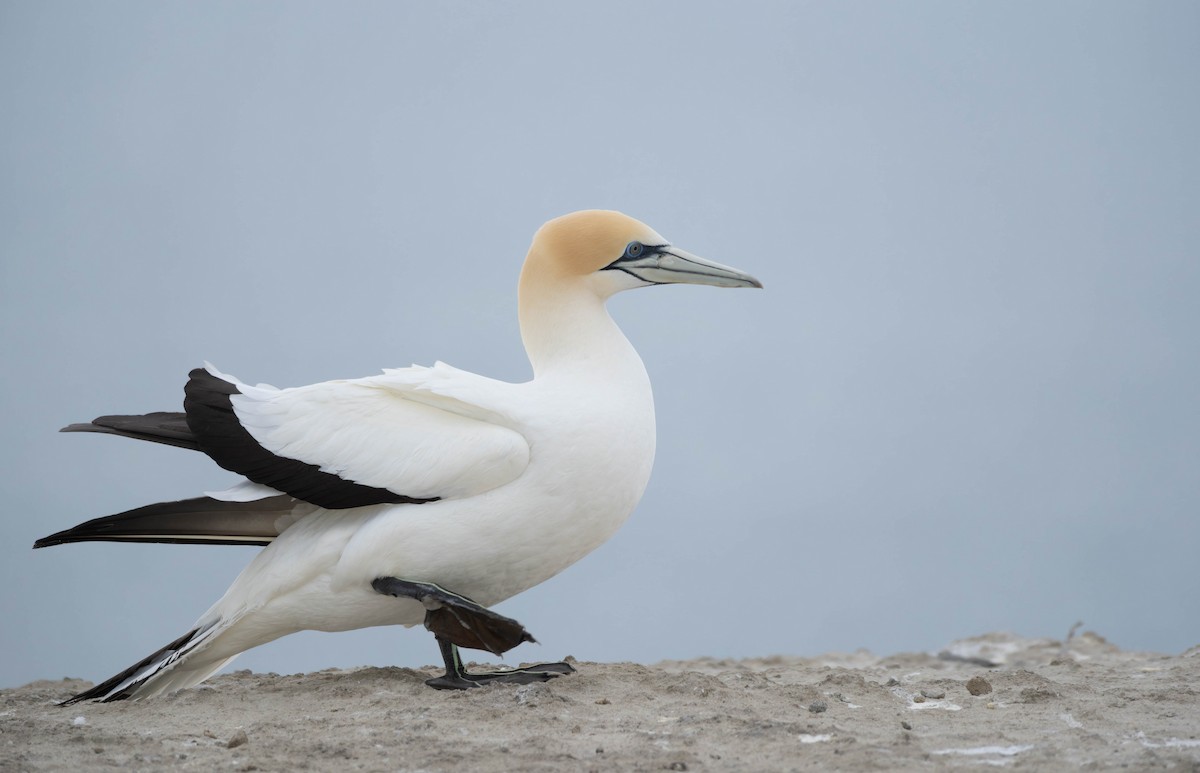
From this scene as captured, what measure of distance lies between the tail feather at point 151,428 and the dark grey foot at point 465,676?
5.03 ft

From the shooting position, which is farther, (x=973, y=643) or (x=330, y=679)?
(x=973, y=643)

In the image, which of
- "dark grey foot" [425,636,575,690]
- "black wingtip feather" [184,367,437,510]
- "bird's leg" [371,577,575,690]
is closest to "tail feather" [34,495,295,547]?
"black wingtip feather" [184,367,437,510]

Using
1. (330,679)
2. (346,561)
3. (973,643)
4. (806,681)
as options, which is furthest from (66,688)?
(973,643)

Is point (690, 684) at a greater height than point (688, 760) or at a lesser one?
greater

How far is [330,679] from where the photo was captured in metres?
6.01

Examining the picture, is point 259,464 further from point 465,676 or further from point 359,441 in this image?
point 465,676

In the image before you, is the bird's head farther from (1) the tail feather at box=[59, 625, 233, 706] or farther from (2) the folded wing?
(1) the tail feather at box=[59, 625, 233, 706]

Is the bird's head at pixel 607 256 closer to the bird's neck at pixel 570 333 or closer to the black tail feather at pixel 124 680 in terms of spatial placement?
the bird's neck at pixel 570 333

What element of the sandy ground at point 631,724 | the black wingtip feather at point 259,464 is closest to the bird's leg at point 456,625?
the sandy ground at point 631,724

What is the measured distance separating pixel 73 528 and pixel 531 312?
247 cm

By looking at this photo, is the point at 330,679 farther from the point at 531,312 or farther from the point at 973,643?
the point at 973,643

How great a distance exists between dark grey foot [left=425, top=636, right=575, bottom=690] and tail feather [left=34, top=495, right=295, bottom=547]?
3.40 feet

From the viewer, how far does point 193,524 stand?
5953 mm

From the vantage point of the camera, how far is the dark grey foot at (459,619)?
5.39 metres
